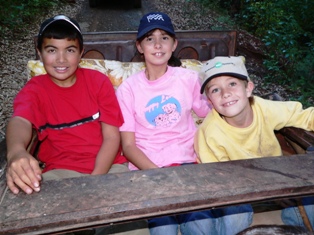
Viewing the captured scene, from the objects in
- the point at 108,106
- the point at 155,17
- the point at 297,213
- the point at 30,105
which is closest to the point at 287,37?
the point at 155,17

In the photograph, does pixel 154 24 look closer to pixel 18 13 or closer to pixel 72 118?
pixel 72 118

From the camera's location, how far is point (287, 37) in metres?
6.51

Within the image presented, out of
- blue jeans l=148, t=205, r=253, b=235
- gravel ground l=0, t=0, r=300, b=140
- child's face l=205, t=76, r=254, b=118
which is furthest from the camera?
gravel ground l=0, t=0, r=300, b=140

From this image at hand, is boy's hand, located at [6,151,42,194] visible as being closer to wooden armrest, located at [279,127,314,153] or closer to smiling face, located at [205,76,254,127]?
smiling face, located at [205,76,254,127]

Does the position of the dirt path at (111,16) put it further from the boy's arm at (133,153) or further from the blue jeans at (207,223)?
the blue jeans at (207,223)

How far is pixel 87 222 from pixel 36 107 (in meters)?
1.11

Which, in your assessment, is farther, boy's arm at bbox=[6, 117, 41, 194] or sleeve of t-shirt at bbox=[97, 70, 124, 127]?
sleeve of t-shirt at bbox=[97, 70, 124, 127]

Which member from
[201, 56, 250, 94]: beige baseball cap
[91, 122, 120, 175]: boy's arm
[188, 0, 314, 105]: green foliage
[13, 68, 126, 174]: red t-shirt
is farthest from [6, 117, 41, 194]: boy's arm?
[188, 0, 314, 105]: green foliage

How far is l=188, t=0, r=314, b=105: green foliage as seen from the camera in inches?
228

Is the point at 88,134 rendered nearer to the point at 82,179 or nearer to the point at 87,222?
the point at 82,179

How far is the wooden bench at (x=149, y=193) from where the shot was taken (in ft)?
4.19

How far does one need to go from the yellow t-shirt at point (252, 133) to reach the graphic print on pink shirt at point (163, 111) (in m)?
0.23

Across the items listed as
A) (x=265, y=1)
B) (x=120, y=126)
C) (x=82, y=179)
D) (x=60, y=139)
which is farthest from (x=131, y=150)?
(x=265, y=1)

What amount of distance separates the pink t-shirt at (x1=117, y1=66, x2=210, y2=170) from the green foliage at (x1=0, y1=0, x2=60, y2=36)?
5.79m
